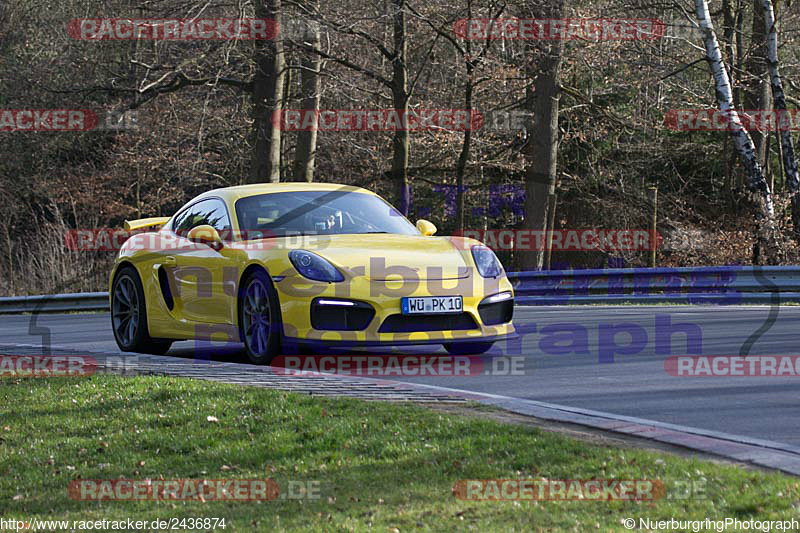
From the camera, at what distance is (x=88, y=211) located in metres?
38.4

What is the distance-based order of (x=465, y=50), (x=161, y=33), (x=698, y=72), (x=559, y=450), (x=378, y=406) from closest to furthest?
(x=559, y=450)
(x=378, y=406)
(x=161, y=33)
(x=465, y=50)
(x=698, y=72)

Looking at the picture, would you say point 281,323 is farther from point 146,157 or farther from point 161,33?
point 146,157

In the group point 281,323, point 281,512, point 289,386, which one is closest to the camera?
point 281,512

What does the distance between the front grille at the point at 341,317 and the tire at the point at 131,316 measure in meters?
2.72

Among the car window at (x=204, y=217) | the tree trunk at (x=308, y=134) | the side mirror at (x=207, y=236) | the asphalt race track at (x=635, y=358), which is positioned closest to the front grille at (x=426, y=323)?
the asphalt race track at (x=635, y=358)

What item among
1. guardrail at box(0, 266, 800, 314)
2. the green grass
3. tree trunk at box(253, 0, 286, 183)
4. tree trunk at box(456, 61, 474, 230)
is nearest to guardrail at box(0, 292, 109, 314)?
tree trunk at box(253, 0, 286, 183)

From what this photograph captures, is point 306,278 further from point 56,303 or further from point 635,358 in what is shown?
point 56,303

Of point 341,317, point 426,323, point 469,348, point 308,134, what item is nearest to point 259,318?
point 341,317

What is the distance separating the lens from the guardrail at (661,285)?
1759 cm

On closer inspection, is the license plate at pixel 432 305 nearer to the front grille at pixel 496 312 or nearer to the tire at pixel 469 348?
the front grille at pixel 496 312

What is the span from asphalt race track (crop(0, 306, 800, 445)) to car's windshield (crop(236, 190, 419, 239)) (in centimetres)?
126

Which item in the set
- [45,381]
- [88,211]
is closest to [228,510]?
[45,381]

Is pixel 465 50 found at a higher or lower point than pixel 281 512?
higher

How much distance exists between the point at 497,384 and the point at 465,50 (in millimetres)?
20425
